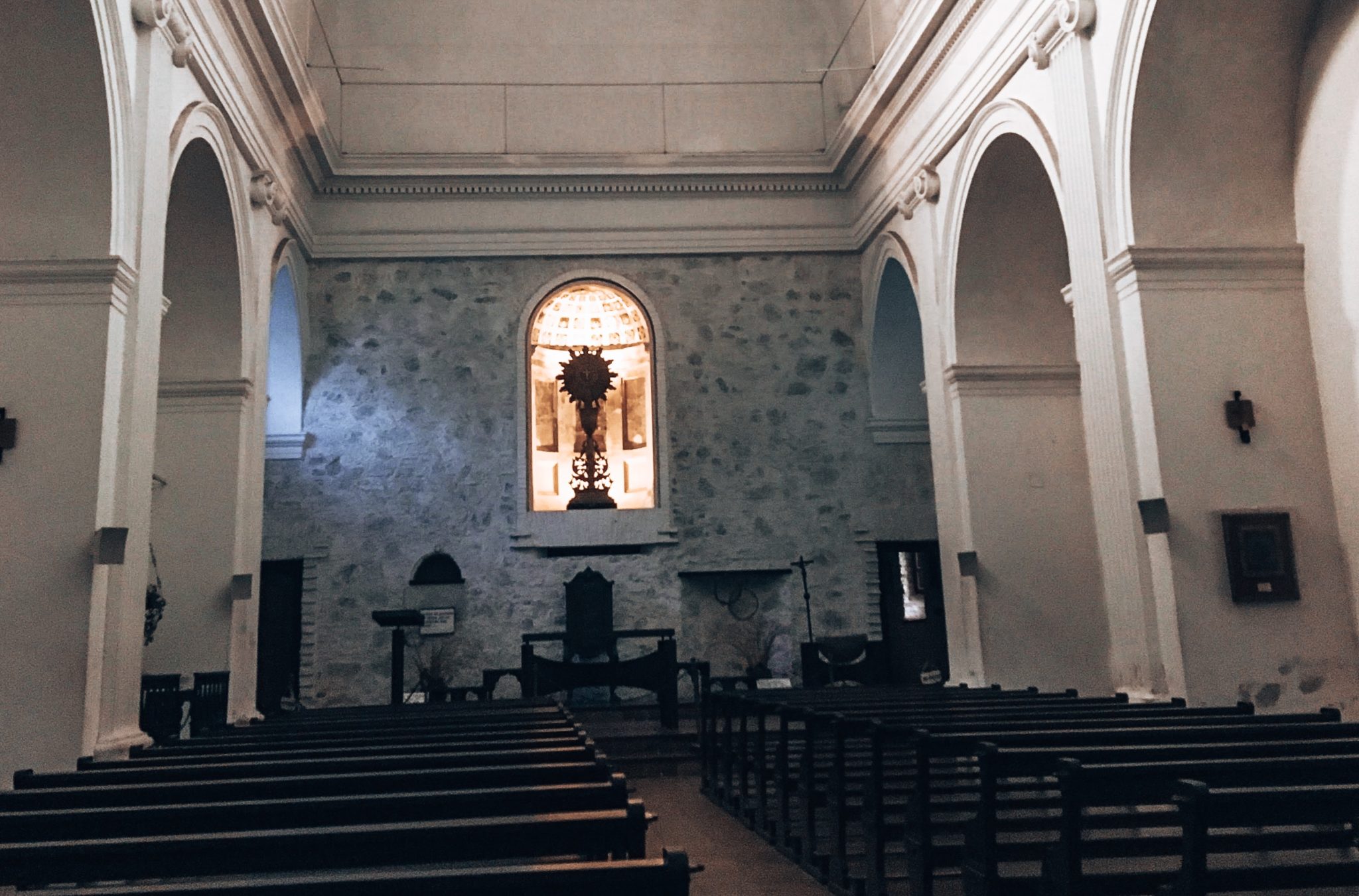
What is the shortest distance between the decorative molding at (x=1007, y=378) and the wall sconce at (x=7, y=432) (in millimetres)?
6615

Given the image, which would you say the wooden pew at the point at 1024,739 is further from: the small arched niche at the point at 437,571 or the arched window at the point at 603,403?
the arched window at the point at 603,403

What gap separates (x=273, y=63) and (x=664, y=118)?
15.6 feet

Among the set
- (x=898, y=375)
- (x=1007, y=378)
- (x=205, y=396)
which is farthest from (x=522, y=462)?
(x=1007, y=378)

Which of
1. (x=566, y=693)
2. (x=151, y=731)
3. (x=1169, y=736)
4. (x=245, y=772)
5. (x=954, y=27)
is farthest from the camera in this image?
(x=566, y=693)

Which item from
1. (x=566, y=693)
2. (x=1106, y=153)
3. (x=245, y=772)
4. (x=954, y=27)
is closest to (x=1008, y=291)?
(x=954, y=27)

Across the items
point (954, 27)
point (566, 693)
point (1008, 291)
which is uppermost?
point (954, 27)

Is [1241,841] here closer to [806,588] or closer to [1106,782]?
[1106,782]

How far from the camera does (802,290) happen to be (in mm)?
12359

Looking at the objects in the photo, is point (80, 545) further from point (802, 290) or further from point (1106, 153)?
point (802, 290)

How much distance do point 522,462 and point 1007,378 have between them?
4.89 meters

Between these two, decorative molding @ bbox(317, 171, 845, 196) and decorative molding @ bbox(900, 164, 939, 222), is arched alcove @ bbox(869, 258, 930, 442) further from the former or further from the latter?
decorative molding @ bbox(900, 164, 939, 222)

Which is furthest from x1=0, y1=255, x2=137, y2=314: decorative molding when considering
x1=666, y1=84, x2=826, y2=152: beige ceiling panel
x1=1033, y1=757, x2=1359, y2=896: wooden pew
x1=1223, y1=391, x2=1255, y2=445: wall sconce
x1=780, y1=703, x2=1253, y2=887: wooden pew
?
x1=666, y1=84, x2=826, y2=152: beige ceiling panel

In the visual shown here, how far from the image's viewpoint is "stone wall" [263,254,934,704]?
1147 cm

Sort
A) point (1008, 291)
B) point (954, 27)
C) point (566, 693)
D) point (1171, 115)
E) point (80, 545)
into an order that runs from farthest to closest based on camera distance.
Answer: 1. point (566, 693)
2. point (1008, 291)
3. point (954, 27)
4. point (1171, 115)
5. point (80, 545)
